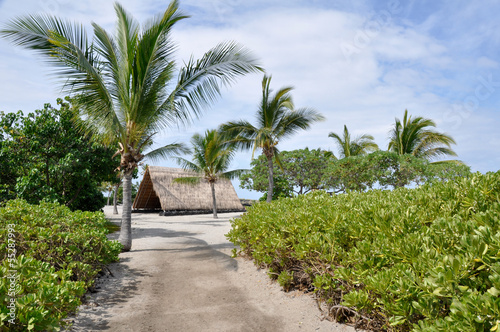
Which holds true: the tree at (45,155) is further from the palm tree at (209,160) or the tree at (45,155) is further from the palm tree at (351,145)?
the palm tree at (351,145)

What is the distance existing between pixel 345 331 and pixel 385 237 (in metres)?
1.19

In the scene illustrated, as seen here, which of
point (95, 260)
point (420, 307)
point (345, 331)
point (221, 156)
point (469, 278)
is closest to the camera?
point (469, 278)

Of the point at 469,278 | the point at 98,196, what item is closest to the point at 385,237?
the point at 469,278

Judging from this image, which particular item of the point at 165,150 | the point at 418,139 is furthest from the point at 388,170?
the point at 165,150

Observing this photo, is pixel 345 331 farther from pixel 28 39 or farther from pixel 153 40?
pixel 28 39

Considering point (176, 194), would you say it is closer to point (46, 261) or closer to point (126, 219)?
point (126, 219)

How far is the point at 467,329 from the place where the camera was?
6.54ft

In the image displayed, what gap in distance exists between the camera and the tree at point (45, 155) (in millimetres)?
11492

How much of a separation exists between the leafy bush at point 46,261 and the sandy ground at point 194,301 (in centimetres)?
46

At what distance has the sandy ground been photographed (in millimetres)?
4008

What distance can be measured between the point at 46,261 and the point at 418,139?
78.7 ft

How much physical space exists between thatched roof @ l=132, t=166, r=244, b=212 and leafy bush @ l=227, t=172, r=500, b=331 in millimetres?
19798

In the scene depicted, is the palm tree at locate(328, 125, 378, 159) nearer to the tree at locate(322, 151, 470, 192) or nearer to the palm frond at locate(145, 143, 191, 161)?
the tree at locate(322, 151, 470, 192)

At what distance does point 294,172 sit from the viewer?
87.7 feet
